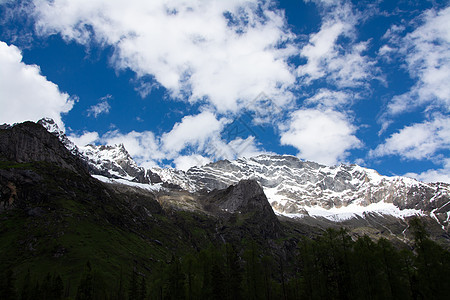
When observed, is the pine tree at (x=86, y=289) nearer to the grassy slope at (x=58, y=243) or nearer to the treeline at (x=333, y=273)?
the treeline at (x=333, y=273)

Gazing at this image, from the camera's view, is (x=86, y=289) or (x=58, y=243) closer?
(x=86, y=289)

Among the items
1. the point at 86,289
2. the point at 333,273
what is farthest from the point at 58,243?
the point at 333,273

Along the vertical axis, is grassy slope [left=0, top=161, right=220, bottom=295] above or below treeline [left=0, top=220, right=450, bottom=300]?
above

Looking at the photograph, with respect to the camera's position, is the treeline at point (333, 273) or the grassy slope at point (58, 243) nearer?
the treeline at point (333, 273)

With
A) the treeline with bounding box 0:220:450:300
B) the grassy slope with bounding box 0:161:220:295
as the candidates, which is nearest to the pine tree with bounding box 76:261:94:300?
the treeline with bounding box 0:220:450:300

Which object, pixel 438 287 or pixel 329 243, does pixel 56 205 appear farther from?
pixel 438 287

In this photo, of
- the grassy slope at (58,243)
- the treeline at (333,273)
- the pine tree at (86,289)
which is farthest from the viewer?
the grassy slope at (58,243)

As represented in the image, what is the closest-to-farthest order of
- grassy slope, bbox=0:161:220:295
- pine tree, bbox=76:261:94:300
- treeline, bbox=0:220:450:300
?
treeline, bbox=0:220:450:300 → pine tree, bbox=76:261:94:300 → grassy slope, bbox=0:161:220:295

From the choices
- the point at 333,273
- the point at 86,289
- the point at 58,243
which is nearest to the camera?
the point at 333,273

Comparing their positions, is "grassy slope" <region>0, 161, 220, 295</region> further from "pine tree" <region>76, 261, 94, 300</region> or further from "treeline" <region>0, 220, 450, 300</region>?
"treeline" <region>0, 220, 450, 300</region>

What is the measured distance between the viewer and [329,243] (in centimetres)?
6725

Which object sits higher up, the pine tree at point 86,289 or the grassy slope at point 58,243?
A: the grassy slope at point 58,243

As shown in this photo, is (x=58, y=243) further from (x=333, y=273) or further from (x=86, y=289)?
(x=333, y=273)

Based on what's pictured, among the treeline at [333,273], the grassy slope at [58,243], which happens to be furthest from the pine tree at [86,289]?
the grassy slope at [58,243]
